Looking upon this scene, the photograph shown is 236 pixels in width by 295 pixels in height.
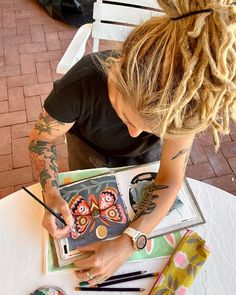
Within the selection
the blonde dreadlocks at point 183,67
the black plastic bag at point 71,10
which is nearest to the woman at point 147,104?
the blonde dreadlocks at point 183,67

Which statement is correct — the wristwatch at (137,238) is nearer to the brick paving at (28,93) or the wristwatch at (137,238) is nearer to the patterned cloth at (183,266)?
the patterned cloth at (183,266)

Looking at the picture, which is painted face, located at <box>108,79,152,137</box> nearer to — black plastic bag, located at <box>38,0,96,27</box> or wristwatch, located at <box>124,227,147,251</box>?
wristwatch, located at <box>124,227,147,251</box>

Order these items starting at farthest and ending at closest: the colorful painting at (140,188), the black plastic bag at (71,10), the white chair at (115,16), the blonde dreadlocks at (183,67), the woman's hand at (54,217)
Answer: the black plastic bag at (71,10)
the white chair at (115,16)
the colorful painting at (140,188)
the woman's hand at (54,217)
the blonde dreadlocks at (183,67)

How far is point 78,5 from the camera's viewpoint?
2.42 metres

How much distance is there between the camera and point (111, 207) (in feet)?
3.05

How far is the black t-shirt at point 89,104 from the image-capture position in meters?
0.94

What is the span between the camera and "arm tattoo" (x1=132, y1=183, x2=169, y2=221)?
36.3 inches

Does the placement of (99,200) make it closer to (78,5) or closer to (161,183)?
(161,183)

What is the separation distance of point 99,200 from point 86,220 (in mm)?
66

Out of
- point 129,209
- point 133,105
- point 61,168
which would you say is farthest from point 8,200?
point 61,168

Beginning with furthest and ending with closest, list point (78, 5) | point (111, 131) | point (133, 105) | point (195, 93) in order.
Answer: point (78, 5) < point (111, 131) < point (133, 105) < point (195, 93)

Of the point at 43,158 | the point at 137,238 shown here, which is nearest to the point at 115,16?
the point at 43,158

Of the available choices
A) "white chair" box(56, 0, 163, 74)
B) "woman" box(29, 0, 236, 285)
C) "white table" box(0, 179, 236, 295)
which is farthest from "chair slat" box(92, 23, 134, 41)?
"white table" box(0, 179, 236, 295)

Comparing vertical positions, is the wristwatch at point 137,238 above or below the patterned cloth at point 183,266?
above
